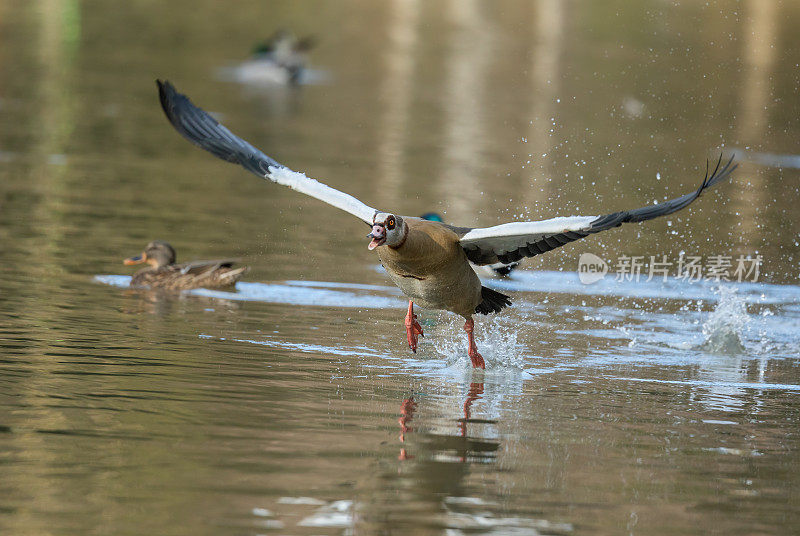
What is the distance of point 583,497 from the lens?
24.7 ft

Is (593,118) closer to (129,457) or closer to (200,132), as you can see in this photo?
(200,132)

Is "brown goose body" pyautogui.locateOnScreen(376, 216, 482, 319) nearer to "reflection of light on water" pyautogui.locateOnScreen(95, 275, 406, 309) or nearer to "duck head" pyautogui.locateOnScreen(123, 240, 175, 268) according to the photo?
"reflection of light on water" pyautogui.locateOnScreen(95, 275, 406, 309)

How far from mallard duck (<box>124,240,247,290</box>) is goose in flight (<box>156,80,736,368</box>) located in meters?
2.20

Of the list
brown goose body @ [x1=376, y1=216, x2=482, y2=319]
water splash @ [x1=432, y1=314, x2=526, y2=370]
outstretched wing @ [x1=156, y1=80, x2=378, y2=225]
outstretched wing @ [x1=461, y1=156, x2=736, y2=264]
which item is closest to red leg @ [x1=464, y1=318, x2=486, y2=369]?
water splash @ [x1=432, y1=314, x2=526, y2=370]

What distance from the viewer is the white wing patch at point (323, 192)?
1058 centimetres

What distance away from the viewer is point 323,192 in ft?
35.6

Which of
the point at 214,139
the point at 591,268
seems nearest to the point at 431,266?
the point at 214,139

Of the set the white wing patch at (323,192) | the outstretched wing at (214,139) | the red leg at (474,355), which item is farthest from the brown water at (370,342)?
the outstretched wing at (214,139)

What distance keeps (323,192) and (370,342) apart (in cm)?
142

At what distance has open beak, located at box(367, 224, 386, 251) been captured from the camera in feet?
32.0

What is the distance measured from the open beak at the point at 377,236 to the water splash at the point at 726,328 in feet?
11.8

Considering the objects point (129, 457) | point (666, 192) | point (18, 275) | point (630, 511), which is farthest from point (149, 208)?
point (630, 511)

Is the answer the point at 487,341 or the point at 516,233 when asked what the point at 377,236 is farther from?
the point at 487,341

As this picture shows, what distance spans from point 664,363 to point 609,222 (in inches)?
89.9
